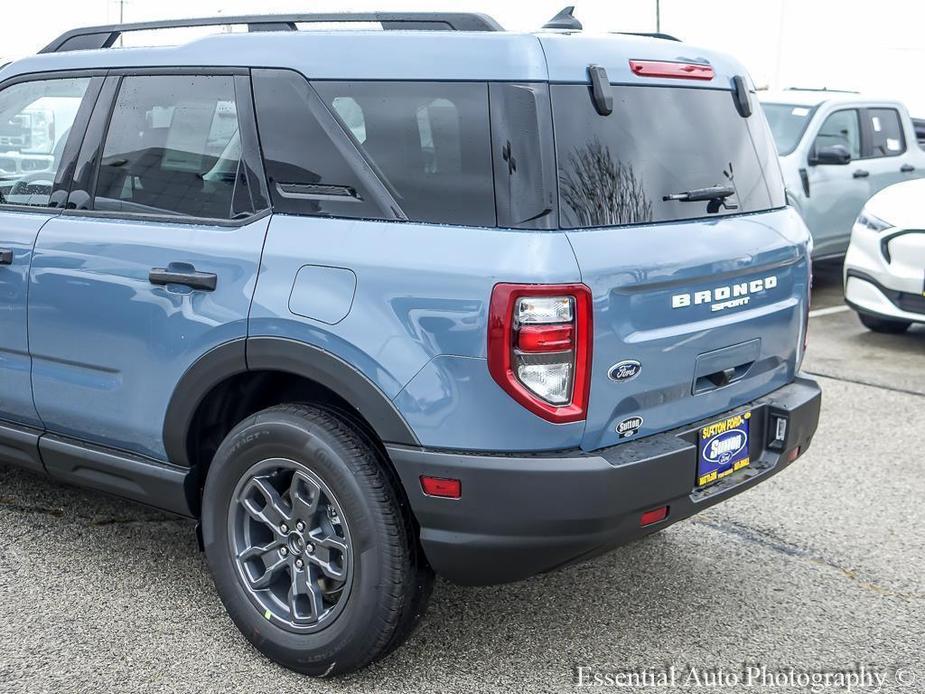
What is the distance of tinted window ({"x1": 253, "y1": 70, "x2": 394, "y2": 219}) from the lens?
294cm

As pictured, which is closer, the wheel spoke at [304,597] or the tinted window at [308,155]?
the tinted window at [308,155]

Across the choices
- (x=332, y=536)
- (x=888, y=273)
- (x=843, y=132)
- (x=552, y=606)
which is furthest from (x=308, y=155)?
(x=843, y=132)

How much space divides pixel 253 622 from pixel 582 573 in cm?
123

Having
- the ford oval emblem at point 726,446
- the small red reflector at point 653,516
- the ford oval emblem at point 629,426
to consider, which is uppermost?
the ford oval emblem at point 629,426

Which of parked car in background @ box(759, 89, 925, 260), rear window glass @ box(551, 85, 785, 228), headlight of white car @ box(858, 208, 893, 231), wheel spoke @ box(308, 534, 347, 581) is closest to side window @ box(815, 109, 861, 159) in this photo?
parked car in background @ box(759, 89, 925, 260)

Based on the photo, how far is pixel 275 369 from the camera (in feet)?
9.91

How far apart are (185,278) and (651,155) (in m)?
1.38

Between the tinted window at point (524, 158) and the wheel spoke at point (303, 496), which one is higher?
the tinted window at point (524, 158)

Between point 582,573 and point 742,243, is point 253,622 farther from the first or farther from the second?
point 742,243

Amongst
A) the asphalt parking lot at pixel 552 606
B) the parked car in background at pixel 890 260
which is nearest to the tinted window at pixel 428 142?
the asphalt parking lot at pixel 552 606

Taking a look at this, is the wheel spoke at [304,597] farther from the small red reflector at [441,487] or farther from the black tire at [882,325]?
the black tire at [882,325]

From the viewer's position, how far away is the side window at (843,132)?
9852mm

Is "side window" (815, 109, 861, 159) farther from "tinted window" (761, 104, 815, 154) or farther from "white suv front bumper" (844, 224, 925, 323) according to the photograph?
"white suv front bumper" (844, 224, 925, 323)

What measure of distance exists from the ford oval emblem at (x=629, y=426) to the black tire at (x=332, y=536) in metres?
0.62
